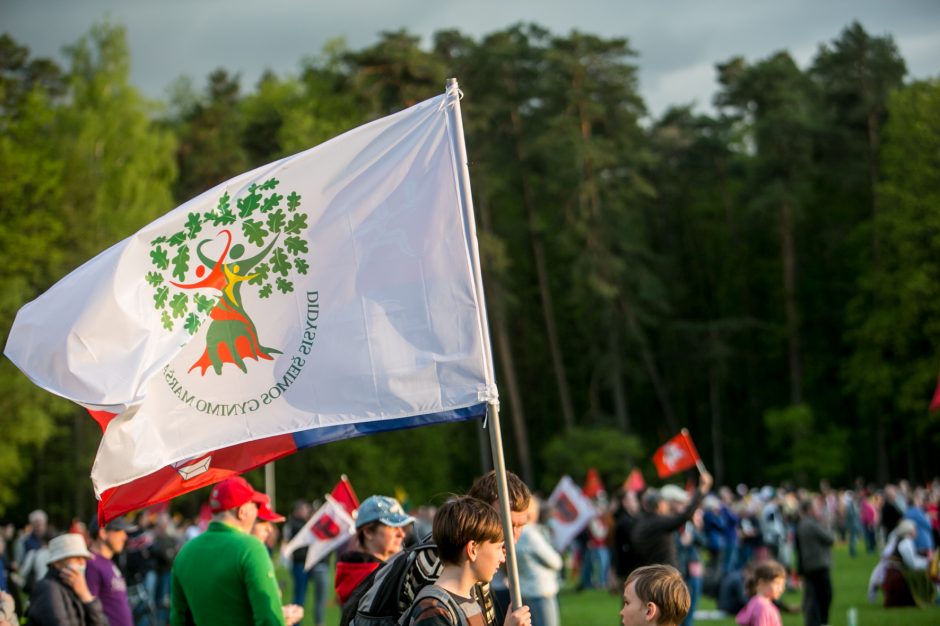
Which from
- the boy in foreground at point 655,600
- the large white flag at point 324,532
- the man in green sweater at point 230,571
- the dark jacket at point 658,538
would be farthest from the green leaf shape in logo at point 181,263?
the large white flag at point 324,532

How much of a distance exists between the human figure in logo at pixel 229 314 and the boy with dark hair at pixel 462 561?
1.47 m

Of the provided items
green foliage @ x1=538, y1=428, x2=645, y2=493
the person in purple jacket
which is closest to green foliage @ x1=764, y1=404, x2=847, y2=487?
green foliage @ x1=538, y1=428, x2=645, y2=493

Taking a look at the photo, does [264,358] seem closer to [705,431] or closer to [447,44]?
[447,44]

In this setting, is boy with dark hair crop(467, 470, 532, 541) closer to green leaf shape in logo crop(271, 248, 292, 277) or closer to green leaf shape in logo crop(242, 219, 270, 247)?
green leaf shape in logo crop(271, 248, 292, 277)

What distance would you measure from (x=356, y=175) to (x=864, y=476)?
55376mm

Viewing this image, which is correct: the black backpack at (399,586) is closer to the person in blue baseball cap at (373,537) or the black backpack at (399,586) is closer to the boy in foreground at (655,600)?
the boy in foreground at (655,600)

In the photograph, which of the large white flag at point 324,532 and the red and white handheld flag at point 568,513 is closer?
the large white flag at point 324,532

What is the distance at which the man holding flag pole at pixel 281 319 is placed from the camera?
17.8 feet

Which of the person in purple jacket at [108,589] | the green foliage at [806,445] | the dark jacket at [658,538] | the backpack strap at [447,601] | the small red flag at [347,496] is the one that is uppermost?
the backpack strap at [447,601]

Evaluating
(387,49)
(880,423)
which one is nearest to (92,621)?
(387,49)

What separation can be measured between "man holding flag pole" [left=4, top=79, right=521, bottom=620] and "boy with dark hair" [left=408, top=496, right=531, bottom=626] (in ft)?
2.49

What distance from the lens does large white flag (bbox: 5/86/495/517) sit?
17.9 ft

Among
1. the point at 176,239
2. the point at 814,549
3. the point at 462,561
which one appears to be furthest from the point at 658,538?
the point at 462,561

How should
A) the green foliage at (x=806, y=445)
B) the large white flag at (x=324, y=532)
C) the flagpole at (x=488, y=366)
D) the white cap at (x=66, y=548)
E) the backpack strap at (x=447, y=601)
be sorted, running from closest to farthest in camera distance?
the backpack strap at (x=447, y=601), the flagpole at (x=488, y=366), the white cap at (x=66, y=548), the large white flag at (x=324, y=532), the green foliage at (x=806, y=445)
